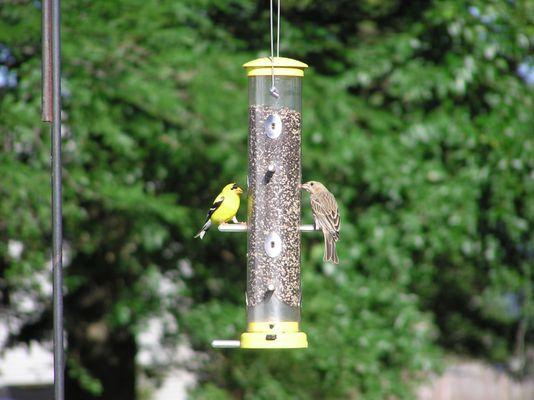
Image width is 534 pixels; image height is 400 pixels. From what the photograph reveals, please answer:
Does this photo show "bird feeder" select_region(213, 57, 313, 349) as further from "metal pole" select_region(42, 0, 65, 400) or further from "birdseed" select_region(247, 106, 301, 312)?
"metal pole" select_region(42, 0, 65, 400)

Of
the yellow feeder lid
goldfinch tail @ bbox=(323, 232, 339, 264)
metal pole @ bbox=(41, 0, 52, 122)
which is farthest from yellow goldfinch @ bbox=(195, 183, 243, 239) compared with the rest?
metal pole @ bbox=(41, 0, 52, 122)

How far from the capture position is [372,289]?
8086mm

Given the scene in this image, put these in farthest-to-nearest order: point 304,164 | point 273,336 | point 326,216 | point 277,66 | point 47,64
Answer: point 304,164, point 326,216, point 277,66, point 273,336, point 47,64

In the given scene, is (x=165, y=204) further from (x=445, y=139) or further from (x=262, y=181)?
(x=262, y=181)

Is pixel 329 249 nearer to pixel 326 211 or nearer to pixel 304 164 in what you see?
pixel 326 211

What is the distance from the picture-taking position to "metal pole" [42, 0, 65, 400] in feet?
10.6

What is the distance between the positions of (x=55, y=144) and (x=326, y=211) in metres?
2.07

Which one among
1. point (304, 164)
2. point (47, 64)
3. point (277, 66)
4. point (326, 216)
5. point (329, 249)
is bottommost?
point (329, 249)

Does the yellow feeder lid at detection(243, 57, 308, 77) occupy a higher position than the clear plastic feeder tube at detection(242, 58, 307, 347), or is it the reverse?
the yellow feeder lid at detection(243, 57, 308, 77)

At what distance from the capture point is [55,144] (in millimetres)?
3291

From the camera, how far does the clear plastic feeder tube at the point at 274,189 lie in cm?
469

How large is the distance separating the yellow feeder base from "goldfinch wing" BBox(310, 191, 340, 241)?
Result: 0.66 metres

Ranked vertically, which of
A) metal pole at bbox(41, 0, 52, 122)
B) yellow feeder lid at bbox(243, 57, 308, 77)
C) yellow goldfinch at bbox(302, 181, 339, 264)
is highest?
yellow feeder lid at bbox(243, 57, 308, 77)

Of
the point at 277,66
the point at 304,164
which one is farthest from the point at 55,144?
the point at 304,164
